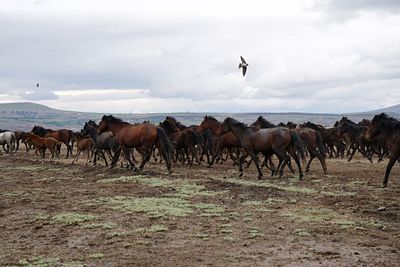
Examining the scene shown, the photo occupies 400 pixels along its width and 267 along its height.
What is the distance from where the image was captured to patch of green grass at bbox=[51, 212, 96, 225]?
10.3 m

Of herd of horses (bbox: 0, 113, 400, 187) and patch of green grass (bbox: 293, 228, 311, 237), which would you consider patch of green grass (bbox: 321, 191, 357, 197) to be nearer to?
herd of horses (bbox: 0, 113, 400, 187)

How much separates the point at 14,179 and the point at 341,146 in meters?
18.2

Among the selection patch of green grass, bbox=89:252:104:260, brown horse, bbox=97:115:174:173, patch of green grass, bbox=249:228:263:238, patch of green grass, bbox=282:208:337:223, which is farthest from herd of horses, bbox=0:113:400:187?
patch of green grass, bbox=89:252:104:260

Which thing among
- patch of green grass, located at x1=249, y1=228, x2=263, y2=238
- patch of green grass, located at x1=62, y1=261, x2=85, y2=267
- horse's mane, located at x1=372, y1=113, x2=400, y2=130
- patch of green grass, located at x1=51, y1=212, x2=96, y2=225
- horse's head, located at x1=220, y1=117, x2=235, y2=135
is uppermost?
horse's mane, located at x1=372, y1=113, x2=400, y2=130

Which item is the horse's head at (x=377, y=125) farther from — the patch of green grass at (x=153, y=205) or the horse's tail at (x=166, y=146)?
the patch of green grass at (x=153, y=205)

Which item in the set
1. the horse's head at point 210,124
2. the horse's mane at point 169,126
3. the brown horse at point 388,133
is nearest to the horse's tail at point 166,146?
the horse's head at point 210,124

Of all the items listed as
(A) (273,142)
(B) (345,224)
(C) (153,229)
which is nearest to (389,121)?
(A) (273,142)

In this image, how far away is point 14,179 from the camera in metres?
18.8

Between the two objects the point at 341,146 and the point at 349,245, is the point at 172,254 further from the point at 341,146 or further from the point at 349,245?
the point at 341,146

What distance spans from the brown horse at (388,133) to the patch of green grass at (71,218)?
28.6 feet

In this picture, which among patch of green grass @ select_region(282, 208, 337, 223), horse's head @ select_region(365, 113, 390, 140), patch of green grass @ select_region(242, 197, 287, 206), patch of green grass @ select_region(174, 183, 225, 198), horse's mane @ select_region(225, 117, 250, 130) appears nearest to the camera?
patch of green grass @ select_region(282, 208, 337, 223)

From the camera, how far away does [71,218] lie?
10.6 meters

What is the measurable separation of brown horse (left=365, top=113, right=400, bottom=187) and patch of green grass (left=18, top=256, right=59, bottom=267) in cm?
1047

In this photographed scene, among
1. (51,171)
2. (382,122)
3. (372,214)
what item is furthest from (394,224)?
(51,171)
